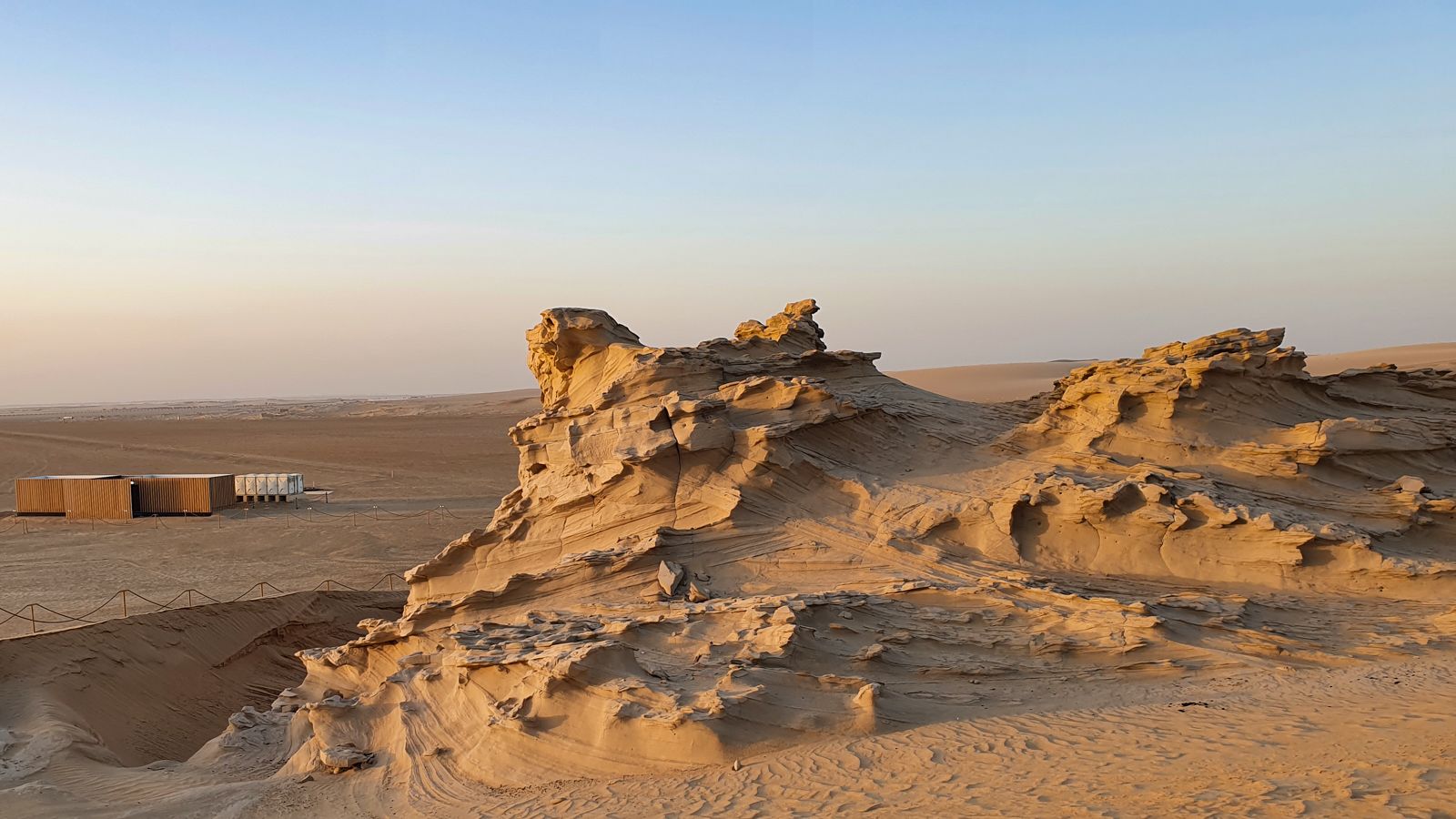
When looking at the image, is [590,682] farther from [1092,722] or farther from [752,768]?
[1092,722]

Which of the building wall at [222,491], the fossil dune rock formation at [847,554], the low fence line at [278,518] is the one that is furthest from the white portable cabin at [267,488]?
the fossil dune rock formation at [847,554]

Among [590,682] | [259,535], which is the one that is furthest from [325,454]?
[590,682]

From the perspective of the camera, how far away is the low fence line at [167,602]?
19.6m

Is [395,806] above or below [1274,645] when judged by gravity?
below

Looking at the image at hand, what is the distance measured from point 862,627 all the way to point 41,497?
3516cm

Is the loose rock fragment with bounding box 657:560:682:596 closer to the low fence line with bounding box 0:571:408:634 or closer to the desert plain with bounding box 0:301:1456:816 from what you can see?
the desert plain with bounding box 0:301:1456:816

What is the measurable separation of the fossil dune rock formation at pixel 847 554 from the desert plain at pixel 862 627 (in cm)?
5

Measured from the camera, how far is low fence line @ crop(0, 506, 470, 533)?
32469 millimetres

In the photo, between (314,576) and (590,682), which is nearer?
(590,682)

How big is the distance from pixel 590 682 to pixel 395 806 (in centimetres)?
243

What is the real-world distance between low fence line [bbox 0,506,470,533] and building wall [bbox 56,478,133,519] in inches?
13.6

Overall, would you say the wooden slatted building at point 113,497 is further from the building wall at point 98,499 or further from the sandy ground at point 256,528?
the sandy ground at point 256,528

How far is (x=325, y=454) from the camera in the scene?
188 feet

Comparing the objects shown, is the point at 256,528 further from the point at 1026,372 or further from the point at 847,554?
the point at 1026,372
